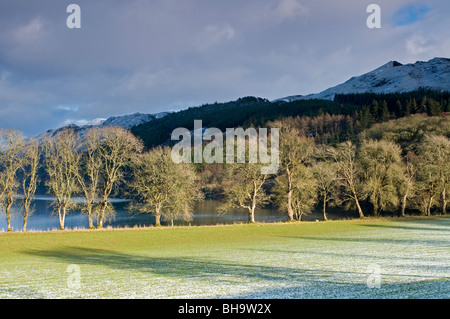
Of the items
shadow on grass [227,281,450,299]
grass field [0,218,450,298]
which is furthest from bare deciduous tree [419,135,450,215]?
shadow on grass [227,281,450,299]

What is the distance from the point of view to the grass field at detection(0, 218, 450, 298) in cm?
1656

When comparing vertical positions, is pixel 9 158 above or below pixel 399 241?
above

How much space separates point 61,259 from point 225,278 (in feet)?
51.6

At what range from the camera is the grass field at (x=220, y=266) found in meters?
16.6

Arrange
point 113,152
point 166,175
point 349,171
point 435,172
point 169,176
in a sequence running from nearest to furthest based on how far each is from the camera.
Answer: point 113,152 → point 169,176 → point 166,175 → point 435,172 → point 349,171

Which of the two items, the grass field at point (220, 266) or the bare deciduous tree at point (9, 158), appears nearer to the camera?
the grass field at point (220, 266)

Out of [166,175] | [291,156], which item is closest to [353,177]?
[291,156]

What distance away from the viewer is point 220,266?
23578 mm

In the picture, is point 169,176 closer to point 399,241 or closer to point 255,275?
point 399,241

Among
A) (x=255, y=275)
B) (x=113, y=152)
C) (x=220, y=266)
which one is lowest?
(x=220, y=266)

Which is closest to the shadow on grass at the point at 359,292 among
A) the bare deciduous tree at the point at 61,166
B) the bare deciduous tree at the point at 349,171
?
the bare deciduous tree at the point at 61,166

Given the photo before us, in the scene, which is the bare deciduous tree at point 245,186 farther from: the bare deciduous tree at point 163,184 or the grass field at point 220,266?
the grass field at point 220,266

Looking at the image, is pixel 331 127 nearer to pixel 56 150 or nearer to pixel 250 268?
pixel 56 150
